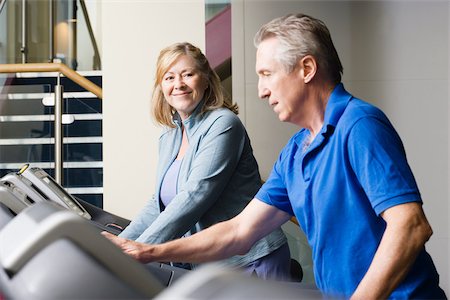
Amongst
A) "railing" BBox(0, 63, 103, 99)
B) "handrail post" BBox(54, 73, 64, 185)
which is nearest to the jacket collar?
"handrail post" BBox(54, 73, 64, 185)

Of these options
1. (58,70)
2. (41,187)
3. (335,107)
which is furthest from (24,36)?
(335,107)

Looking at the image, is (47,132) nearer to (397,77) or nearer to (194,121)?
(397,77)

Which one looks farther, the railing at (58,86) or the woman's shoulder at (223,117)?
the railing at (58,86)

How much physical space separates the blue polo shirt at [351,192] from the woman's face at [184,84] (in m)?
1.10

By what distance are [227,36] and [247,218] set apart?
372 cm

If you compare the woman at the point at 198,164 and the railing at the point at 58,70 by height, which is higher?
the railing at the point at 58,70

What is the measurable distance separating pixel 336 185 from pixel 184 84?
1.27 metres

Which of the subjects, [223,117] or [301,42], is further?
[223,117]

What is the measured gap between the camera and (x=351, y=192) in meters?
1.68

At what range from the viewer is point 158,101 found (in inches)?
119

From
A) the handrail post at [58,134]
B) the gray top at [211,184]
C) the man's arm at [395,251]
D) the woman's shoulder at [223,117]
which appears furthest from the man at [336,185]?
the handrail post at [58,134]

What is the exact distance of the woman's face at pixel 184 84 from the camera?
290cm

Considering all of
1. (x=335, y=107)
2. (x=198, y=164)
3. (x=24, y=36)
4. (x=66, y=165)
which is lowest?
(x=66, y=165)

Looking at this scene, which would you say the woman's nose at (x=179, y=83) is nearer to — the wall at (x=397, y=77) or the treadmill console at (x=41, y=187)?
the treadmill console at (x=41, y=187)
